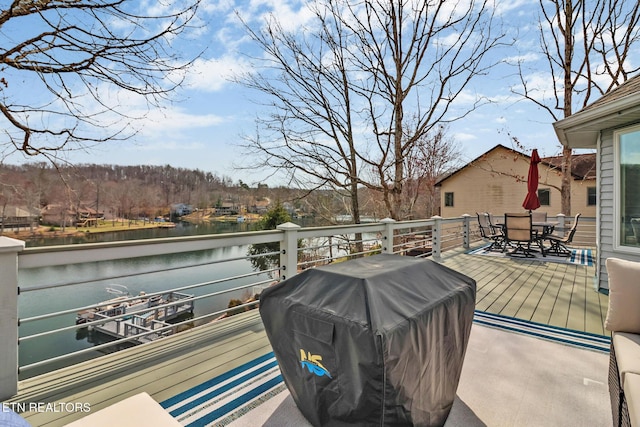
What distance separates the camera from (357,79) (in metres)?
9.18

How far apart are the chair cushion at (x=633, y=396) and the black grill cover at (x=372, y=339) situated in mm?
657

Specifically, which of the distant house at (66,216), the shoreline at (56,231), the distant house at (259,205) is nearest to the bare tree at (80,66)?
the distant house at (66,216)

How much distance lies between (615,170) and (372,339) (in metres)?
4.82

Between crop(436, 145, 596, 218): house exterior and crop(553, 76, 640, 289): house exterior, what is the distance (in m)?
9.92

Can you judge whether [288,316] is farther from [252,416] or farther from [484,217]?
[484,217]

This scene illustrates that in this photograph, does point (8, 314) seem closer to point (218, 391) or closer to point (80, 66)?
point (218, 391)

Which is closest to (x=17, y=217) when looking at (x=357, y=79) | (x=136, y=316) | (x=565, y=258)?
(x=136, y=316)

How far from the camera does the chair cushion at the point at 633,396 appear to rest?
4.00 ft

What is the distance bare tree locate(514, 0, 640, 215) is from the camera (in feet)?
31.7

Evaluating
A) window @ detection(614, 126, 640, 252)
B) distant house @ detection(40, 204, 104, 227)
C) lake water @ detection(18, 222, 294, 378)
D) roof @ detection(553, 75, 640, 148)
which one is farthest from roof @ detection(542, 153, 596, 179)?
distant house @ detection(40, 204, 104, 227)

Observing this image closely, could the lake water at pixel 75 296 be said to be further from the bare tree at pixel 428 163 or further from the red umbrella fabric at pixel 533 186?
the bare tree at pixel 428 163

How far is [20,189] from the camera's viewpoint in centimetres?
477

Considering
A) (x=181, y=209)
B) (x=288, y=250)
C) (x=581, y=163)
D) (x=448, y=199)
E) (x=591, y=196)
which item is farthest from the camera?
(x=448, y=199)

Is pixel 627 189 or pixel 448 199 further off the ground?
pixel 448 199
